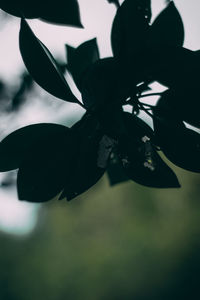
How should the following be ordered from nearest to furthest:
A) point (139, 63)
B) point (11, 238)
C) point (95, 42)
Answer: point (139, 63) < point (95, 42) < point (11, 238)

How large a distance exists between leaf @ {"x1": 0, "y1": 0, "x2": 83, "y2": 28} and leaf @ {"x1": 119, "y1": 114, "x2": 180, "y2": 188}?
0.46 feet

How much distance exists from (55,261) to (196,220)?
4.63m

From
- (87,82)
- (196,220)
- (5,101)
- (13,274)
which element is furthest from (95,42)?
(13,274)

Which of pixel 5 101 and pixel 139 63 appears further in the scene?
Answer: pixel 5 101

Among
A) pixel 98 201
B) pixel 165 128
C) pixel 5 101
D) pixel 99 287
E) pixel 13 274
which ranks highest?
pixel 165 128

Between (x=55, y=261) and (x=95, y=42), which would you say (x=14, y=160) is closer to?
(x=95, y=42)

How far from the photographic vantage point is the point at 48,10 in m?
0.38

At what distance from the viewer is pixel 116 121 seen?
39 centimetres

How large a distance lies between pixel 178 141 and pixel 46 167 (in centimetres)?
18

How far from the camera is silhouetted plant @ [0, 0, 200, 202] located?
370mm

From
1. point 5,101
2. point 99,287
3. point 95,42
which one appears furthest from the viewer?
point 99,287

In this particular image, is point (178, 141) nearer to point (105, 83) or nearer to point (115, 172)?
point (105, 83)

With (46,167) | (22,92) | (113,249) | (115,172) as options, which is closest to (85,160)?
(46,167)

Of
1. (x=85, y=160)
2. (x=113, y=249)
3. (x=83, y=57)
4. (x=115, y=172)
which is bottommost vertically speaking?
(x=113, y=249)
